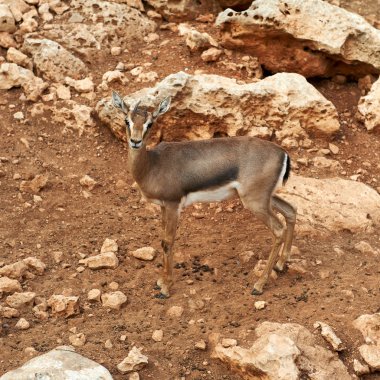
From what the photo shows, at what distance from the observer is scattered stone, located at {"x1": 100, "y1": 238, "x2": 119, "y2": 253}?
8.80 metres

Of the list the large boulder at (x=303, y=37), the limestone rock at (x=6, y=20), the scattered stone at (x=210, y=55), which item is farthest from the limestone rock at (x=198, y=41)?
the limestone rock at (x=6, y=20)

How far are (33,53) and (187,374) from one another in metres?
6.34

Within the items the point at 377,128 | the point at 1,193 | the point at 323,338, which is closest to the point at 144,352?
the point at 323,338

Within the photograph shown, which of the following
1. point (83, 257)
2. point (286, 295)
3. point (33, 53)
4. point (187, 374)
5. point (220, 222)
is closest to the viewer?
point (187, 374)

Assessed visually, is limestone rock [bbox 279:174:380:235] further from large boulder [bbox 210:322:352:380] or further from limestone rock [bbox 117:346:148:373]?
limestone rock [bbox 117:346:148:373]

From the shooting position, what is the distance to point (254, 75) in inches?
453

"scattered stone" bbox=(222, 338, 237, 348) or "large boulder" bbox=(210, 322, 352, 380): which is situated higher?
"large boulder" bbox=(210, 322, 352, 380)

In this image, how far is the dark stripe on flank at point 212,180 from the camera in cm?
827

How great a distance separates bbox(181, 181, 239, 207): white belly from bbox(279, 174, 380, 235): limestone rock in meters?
1.37

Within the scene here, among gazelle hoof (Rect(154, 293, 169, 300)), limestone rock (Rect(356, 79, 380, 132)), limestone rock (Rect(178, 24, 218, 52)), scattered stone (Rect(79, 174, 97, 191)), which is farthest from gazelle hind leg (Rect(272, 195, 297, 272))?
limestone rock (Rect(178, 24, 218, 52))

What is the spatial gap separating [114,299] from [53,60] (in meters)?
4.84

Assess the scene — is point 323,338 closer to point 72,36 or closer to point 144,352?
point 144,352

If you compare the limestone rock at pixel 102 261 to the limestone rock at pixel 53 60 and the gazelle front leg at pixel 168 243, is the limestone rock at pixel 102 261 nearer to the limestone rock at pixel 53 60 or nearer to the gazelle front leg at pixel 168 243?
the gazelle front leg at pixel 168 243

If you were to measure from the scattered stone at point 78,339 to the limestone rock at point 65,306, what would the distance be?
40cm
